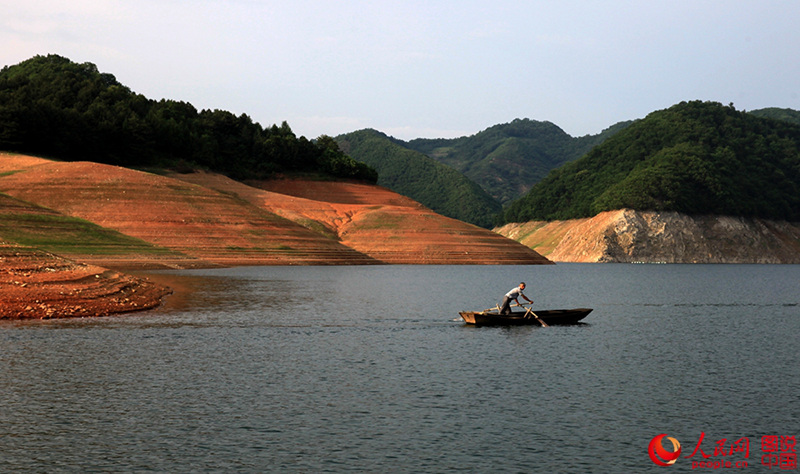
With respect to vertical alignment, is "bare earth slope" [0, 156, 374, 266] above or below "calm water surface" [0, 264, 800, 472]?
above

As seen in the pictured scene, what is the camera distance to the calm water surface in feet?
60.3

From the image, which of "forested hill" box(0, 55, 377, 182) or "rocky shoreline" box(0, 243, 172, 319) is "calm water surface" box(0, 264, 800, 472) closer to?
"rocky shoreline" box(0, 243, 172, 319)

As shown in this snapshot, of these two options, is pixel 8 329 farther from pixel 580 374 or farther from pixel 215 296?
pixel 580 374

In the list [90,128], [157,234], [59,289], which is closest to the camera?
[59,289]

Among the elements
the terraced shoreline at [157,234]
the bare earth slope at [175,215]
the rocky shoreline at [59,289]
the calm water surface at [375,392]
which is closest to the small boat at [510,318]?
the calm water surface at [375,392]

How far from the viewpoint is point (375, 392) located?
83.1 ft

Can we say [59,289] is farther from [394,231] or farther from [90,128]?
[90,128]

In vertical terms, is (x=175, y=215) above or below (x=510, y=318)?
above

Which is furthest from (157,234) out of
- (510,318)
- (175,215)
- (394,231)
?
(510,318)

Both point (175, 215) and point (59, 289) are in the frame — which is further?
point (175, 215)

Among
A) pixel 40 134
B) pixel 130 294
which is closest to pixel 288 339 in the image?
pixel 130 294

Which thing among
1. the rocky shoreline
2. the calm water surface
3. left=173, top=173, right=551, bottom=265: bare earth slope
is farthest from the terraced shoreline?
the calm water surface

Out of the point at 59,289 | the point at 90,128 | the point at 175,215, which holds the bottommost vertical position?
the point at 59,289

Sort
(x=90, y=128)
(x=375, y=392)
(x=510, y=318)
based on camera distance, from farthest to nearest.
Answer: (x=90, y=128) < (x=510, y=318) < (x=375, y=392)
